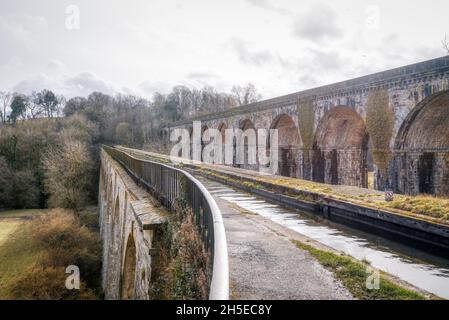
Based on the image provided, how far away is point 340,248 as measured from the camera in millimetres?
5195

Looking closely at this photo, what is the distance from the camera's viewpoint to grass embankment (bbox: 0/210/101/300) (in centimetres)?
1620

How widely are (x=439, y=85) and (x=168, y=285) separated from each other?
896 centimetres

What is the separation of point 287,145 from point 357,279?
1544 centimetres

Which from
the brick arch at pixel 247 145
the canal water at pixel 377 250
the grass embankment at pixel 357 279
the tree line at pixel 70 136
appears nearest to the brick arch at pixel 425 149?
the canal water at pixel 377 250

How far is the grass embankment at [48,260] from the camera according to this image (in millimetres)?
16203

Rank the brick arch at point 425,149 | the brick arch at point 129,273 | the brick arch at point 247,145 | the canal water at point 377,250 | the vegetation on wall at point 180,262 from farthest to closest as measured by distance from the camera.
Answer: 1. the brick arch at point 247,145
2. the brick arch at point 425,149
3. the brick arch at point 129,273
4. the canal water at point 377,250
5. the vegetation on wall at point 180,262

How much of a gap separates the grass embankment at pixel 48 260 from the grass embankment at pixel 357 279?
603 inches

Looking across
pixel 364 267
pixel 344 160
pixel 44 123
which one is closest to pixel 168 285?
pixel 364 267

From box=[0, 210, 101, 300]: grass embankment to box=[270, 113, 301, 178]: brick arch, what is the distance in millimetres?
12228

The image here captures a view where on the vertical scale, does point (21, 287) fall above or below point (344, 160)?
below

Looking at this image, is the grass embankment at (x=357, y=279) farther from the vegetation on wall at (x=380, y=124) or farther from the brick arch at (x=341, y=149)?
the brick arch at (x=341, y=149)

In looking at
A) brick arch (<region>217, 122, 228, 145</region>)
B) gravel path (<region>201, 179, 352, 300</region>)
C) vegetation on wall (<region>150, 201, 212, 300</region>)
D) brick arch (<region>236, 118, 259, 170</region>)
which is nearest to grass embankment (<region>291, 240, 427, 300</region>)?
gravel path (<region>201, 179, 352, 300</region>)

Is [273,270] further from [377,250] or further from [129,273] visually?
[129,273]
